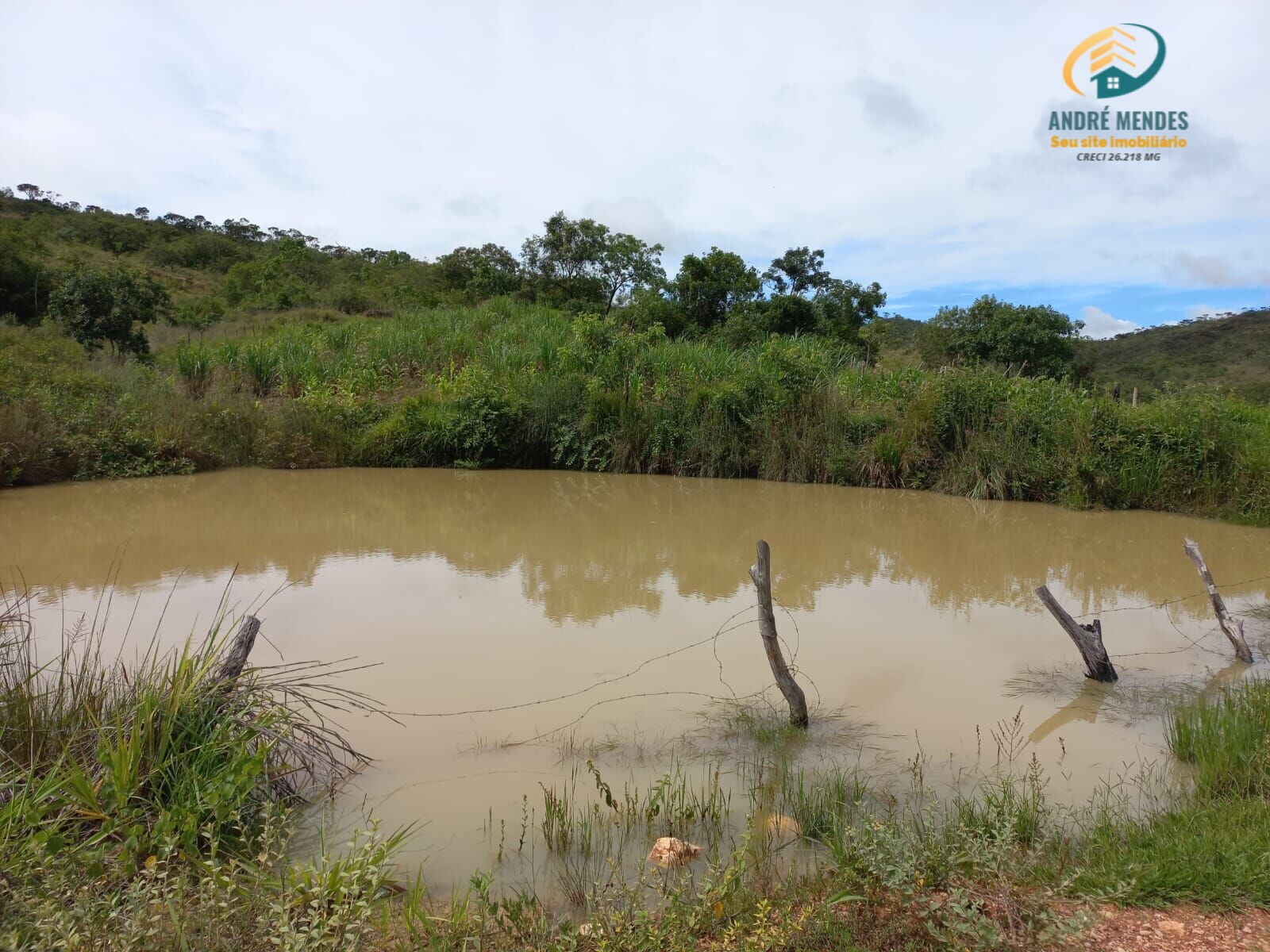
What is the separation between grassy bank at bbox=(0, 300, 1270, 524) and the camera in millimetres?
11180

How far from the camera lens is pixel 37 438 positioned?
1211 cm

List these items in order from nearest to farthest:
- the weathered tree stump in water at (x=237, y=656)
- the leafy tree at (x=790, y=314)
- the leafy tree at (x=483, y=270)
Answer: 1. the weathered tree stump in water at (x=237, y=656)
2. the leafy tree at (x=790, y=314)
3. the leafy tree at (x=483, y=270)

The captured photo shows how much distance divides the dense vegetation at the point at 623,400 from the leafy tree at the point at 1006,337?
7cm

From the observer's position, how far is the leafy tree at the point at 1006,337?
23.3 m

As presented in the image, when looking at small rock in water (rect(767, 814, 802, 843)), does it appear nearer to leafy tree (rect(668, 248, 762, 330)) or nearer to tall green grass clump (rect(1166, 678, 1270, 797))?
tall green grass clump (rect(1166, 678, 1270, 797))

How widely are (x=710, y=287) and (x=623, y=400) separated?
10.1 metres

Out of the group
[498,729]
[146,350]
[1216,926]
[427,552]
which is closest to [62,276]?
[146,350]

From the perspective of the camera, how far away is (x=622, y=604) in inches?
279

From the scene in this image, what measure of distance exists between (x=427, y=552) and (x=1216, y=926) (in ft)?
25.2

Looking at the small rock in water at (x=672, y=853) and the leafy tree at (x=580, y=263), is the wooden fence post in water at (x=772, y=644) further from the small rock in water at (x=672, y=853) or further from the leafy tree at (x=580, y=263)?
the leafy tree at (x=580, y=263)

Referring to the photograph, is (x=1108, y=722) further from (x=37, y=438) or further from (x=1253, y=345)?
(x=1253, y=345)

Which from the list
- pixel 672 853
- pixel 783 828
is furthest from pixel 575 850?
pixel 783 828

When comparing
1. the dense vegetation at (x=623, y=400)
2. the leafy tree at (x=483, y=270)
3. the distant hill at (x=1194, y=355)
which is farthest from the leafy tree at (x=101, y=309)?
the distant hill at (x=1194, y=355)

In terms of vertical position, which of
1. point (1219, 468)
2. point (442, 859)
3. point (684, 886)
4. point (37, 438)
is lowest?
point (442, 859)
